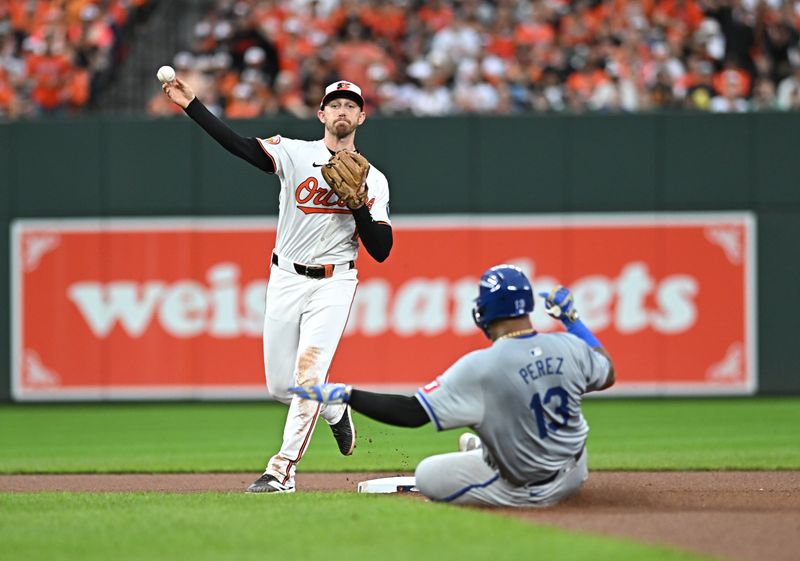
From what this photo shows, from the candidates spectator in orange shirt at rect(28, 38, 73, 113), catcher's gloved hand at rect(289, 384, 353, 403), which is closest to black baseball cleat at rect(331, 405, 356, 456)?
catcher's gloved hand at rect(289, 384, 353, 403)

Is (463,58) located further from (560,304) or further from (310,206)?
(560,304)

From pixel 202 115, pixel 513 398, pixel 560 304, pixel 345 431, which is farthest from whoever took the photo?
pixel 345 431

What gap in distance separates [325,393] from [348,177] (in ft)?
5.16

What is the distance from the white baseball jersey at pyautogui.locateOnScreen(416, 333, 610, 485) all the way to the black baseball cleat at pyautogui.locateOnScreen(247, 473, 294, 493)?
1573 mm

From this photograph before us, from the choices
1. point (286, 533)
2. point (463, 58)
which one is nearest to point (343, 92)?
point (286, 533)

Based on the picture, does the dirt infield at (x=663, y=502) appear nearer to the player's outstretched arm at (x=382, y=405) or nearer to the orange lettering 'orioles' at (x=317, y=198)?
the player's outstretched arm at (x=382, y=405)

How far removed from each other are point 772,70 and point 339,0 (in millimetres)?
5407

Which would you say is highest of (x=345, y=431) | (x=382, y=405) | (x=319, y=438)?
(x=382, y=405)

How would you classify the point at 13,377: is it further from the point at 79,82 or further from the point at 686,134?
the point at 686,134

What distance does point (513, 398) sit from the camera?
5.85 metres

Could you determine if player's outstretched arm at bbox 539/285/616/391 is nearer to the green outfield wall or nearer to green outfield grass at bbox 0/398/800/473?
green outfield grass at bbox 0/398/800/473

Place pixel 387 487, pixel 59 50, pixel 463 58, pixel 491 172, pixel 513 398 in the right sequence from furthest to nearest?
pixel 59 50 → pixel 463 58 → pixel 491 172 → pixel 387 487 → pixel 513 398

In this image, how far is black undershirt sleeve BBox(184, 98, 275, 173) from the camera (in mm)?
7008

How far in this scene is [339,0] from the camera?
1642 centimetres
